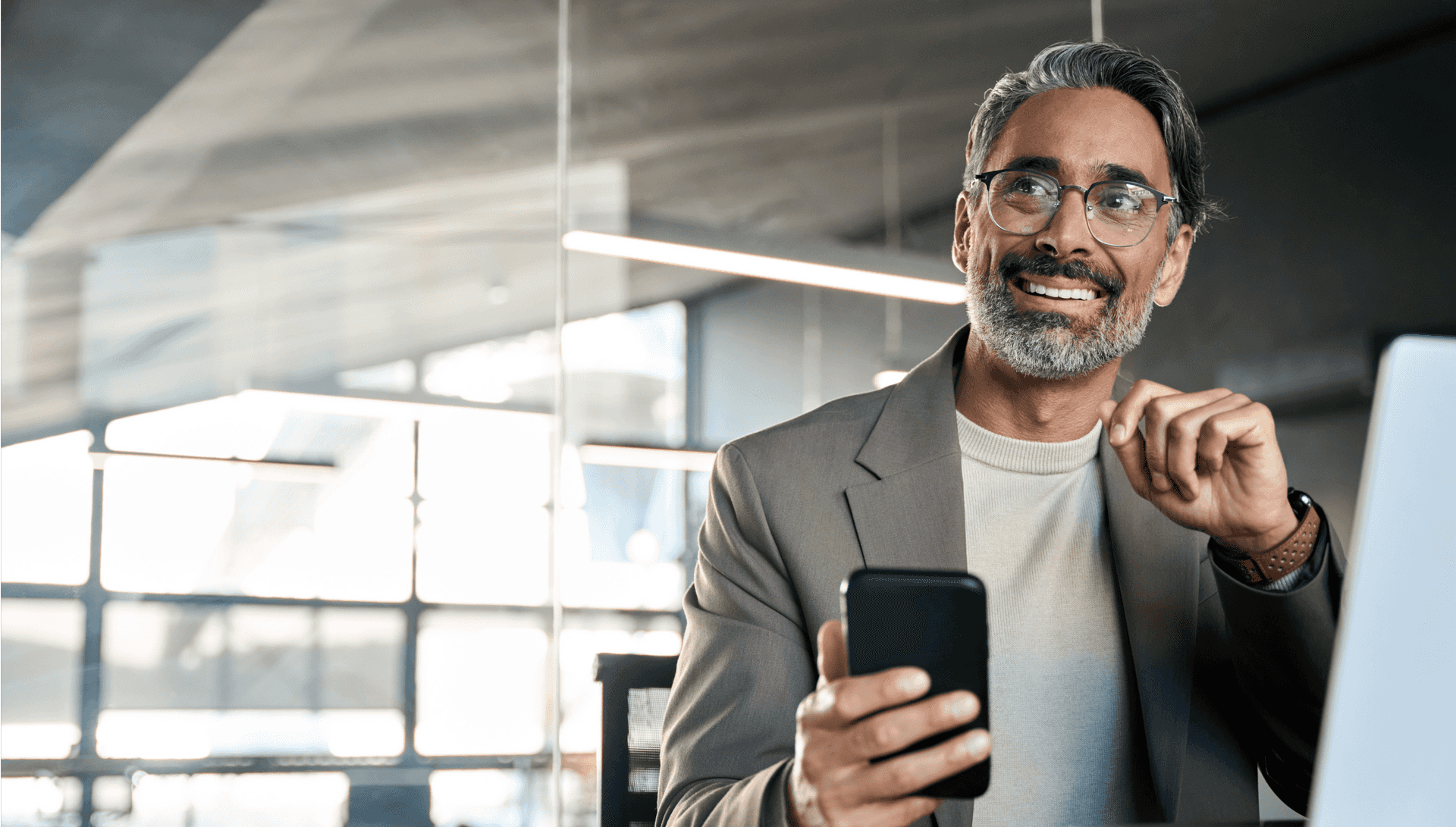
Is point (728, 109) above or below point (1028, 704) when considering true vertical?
above

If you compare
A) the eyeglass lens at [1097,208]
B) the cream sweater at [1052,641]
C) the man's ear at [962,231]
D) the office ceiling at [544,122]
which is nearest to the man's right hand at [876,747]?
the cream sweater at [1052,641]

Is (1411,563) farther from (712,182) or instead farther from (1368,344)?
(1368,344)

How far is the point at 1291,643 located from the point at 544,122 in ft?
11.5

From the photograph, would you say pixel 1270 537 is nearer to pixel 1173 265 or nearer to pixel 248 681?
pixel 1173 265

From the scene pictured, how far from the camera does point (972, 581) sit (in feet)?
2.82

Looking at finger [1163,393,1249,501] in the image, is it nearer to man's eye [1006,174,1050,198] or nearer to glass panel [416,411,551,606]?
man's eye [1006,174,1050,198]

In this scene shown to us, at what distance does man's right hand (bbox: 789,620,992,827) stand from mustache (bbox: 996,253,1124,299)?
2.72ft

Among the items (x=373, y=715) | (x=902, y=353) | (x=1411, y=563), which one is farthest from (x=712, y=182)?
(x=1411, y=563)

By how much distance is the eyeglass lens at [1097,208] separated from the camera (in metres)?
1.50

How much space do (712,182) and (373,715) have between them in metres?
2.20

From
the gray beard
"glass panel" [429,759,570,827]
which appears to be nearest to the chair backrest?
the gray beard

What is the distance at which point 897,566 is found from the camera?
1361mm

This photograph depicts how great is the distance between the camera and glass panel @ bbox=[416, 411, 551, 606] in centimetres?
381

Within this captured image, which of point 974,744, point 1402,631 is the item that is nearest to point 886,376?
point 974,744
